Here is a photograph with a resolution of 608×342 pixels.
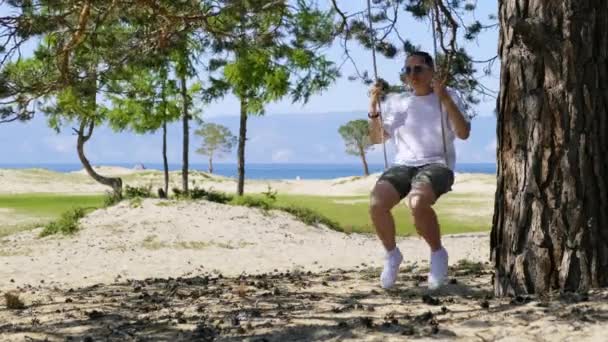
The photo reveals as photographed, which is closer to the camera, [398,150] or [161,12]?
[398,150]

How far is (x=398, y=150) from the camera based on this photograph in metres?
5.56

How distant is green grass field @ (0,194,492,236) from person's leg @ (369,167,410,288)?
35.9 feet

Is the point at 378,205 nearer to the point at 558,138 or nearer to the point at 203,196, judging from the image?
the point at 558,138

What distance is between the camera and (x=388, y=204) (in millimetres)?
5434

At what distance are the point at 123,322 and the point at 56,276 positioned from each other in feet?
16.5

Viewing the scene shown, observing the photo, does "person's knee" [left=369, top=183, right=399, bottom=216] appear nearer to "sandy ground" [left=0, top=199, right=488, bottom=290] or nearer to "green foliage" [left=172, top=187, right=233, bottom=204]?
"sandy ground" [left=0, top=199, right=488, bottom=290]

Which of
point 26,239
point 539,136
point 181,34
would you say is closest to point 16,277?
point 181,34

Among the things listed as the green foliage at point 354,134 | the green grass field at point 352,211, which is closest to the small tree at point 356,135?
the green foliage at point 354,134

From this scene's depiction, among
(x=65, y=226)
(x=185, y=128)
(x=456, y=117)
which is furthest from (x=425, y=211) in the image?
(x=185, y=128)

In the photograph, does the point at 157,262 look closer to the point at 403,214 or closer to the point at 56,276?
the point at 56,276

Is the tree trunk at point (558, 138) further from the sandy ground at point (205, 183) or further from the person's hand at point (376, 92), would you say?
the sandy ground at point (205, 183)

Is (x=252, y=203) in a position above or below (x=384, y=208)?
below

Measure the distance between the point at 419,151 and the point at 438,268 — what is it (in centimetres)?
76

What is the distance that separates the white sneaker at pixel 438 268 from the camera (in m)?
5.48
